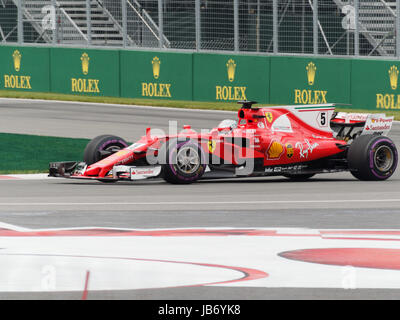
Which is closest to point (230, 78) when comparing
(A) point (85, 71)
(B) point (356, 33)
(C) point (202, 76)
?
(C) point (202, 76)

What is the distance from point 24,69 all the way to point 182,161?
19.7m

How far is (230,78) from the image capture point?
29.3m

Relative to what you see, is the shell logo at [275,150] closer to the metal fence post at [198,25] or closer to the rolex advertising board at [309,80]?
the rolex advertising board at [309,80]

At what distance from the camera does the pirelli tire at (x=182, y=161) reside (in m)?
14.6

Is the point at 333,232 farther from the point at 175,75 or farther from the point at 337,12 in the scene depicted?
the point at 175,75

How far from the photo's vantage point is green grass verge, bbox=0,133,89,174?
17.9 metres

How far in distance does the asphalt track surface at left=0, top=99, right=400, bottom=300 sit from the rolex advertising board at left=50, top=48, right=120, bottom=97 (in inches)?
606

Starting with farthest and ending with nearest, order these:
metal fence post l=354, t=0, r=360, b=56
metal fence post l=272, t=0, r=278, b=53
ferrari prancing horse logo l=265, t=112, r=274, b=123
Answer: metal fence post l=272, t=0, r=278, b=53 → metal fence post l=354, t=0, r=360, b=56 → ferrari prancing horse logo l=265, t=112, r=274, b=123

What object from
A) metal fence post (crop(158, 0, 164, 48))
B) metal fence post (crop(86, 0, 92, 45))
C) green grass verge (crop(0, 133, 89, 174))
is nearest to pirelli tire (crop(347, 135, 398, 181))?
green grass verge (crop(0, 133, 89, 174))

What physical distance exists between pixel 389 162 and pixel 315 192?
1.91 meters

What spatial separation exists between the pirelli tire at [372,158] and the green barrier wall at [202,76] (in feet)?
32.9

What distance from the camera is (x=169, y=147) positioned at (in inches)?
575

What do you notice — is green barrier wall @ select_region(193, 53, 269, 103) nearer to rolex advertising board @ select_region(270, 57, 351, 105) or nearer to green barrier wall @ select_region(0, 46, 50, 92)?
rolex advertising board @ select_region(270, 57, 351, 105)

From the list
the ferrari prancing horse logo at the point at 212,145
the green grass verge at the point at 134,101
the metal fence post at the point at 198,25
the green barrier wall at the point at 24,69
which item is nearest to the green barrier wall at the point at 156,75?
the green grass verge at the point at 134,101
